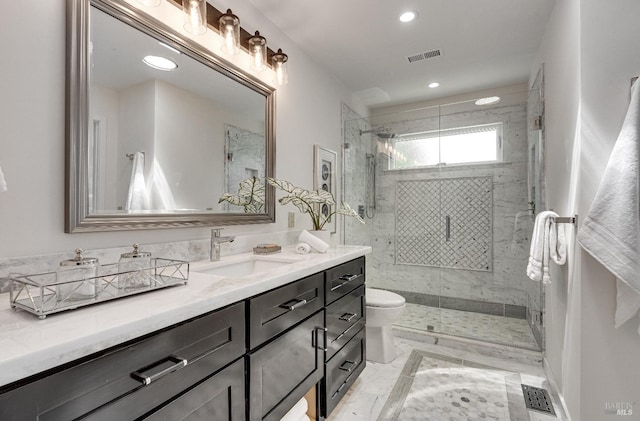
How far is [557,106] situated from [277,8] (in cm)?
188

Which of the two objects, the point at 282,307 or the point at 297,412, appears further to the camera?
the point at 297,412

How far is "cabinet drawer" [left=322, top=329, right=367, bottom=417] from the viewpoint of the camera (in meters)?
1.57

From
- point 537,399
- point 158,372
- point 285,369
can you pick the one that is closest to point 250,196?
point 285,369

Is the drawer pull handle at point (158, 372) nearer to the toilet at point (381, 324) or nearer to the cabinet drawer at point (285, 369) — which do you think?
the cabinet drawer at point (285, 369)

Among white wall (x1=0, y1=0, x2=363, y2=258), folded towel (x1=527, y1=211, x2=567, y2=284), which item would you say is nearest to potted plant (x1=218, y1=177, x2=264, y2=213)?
white wall (x1=0, y1=0, x2=363, y2=258)

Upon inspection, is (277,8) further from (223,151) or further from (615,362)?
(615,362)

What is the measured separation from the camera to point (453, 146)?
3.19 metres

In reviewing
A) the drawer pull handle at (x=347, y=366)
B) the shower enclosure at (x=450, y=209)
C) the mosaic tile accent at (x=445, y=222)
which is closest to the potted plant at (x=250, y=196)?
the drawer pull handle at (x=347, y=366)

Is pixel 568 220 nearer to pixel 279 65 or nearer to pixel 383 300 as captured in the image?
pixel 383 300

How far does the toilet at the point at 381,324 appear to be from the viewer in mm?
2262

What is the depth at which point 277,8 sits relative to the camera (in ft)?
6.55

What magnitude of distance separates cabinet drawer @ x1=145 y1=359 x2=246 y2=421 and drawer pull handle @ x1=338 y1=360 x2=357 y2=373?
0.84 meters

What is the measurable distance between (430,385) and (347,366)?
25.0 inches

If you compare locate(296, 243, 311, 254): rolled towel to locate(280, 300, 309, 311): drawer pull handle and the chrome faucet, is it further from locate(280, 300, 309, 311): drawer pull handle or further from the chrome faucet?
locate(280, 300, 309, 311): drawer pull handle
